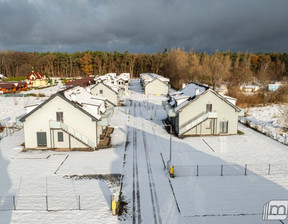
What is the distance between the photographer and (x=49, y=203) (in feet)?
61.7

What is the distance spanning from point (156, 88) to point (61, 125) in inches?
2083

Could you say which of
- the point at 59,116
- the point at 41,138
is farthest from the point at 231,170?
the point at 41,138

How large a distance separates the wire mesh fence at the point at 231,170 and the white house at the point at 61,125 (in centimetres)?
1167

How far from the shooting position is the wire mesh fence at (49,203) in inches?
714

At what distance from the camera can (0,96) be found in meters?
75.8

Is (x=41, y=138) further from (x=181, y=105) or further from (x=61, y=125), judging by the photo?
(x=181, y=105)

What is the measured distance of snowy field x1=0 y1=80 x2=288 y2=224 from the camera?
17.5 m

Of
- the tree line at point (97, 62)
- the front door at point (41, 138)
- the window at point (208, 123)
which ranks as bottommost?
the front door at point (41, 138)

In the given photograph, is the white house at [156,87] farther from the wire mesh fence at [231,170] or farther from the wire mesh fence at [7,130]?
the wire mesh fence at [231,170]

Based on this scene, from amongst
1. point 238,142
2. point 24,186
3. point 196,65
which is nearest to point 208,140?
point 238,142

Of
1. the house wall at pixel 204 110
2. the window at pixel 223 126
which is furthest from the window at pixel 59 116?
the window at pixel 223 126

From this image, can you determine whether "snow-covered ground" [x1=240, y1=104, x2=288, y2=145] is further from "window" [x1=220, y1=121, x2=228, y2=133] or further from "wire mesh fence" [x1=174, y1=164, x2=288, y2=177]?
"wire mesh fence" [x1=174, y1=164, x2=288, y2=177]

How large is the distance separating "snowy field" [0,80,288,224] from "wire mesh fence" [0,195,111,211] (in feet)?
0.23

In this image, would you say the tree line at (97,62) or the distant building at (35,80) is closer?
the distant building at (35,80)
